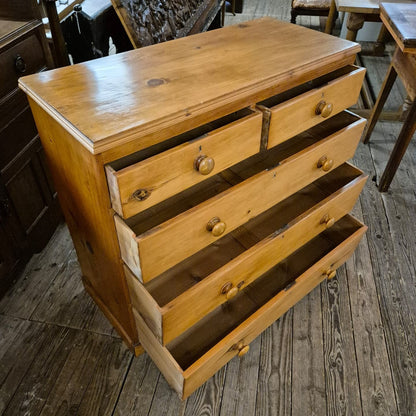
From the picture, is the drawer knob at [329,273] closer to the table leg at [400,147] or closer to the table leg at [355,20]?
the table leg at [400,147]

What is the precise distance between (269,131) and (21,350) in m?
1.10

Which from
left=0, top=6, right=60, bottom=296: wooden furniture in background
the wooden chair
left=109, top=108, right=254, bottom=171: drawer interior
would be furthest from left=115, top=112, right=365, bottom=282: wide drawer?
the wooden chair

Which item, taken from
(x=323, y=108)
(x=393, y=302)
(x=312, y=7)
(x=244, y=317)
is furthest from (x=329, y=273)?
(x=312, y=7)

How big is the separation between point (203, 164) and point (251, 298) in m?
0.62

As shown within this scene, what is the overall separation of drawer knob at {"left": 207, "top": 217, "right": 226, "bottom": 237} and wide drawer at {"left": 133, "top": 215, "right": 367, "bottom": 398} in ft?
1.06

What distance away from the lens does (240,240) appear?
1.18 meters

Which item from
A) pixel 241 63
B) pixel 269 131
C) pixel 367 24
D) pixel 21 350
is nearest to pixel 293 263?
pixel 269 131

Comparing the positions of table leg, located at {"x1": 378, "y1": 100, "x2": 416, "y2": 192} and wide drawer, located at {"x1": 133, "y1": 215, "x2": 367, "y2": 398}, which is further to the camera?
table leg, located at {"x1": 378, "y1": 100, "x2": 416, "y2": 192}

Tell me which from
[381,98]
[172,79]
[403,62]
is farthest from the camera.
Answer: [381,98]

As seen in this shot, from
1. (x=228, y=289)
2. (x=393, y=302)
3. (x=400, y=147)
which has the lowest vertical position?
(x=393, y=302)

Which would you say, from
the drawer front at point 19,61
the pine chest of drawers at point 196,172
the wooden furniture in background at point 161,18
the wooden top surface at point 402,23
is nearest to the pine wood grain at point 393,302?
the pine chest of drawers at point 196,172

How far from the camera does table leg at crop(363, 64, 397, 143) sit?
80.1 inches

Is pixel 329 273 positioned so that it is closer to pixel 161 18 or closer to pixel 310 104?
pixel 310 104

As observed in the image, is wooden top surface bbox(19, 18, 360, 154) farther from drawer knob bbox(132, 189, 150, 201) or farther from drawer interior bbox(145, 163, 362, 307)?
drawer interior bbox(145, 163, 362, 307)
